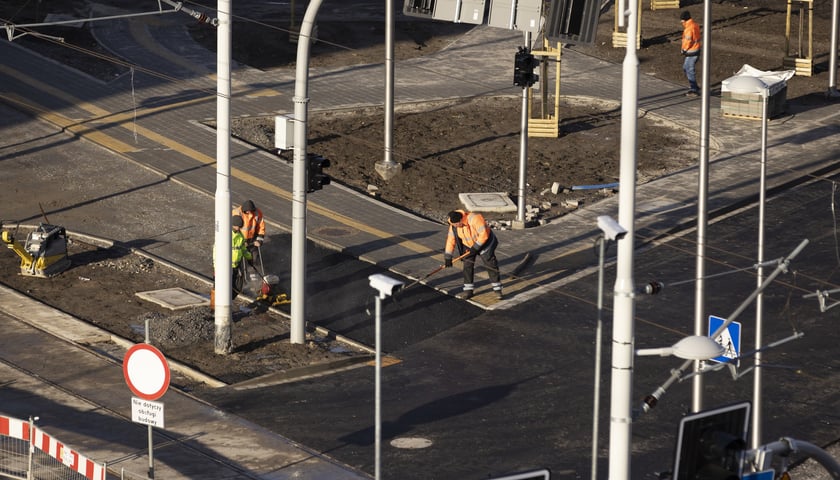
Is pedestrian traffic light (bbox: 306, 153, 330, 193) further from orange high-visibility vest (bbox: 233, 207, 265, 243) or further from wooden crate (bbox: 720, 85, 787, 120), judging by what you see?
wooden crate (bbox: 720, 85, 787, 120)

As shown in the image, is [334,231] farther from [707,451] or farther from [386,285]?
[707,451]

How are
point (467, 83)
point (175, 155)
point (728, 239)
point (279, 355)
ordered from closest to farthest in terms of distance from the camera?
point (279, 355), point (728, 239), point (175, 155), point (467, 83)

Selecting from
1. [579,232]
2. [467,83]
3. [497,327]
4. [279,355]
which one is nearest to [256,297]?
[279,355]

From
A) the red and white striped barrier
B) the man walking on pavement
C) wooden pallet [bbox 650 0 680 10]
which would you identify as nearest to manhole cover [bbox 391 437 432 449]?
the red and white striped barrier

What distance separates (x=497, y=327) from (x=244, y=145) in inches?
390

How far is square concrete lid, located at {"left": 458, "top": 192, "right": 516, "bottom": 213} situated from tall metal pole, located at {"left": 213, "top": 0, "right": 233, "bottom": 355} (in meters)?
7.39

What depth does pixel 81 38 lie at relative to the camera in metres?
35.9

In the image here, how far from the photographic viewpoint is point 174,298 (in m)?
21.7

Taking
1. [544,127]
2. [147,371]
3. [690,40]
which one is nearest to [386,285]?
[147,371]

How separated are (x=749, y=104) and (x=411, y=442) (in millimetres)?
17477

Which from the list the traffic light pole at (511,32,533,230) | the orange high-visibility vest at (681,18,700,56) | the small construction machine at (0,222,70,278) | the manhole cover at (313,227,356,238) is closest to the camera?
the small construction machine at (0,222,70,278)

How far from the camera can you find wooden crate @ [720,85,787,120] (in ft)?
103

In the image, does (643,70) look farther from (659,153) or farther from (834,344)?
(834,344)

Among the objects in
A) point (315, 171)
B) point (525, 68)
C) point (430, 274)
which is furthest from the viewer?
point (525, 68)
